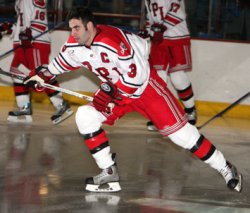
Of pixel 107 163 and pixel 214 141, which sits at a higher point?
pixel 107 163

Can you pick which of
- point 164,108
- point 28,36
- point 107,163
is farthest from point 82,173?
point 28,36

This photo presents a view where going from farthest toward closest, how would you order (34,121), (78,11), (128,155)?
1. (34,121)
2. (128,155)
3. (78,11)

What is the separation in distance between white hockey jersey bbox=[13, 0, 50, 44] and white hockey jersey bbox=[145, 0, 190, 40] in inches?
34.8

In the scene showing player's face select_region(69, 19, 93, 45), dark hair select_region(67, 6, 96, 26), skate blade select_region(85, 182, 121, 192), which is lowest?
skate blade select_region(85, 182, 121, 192)

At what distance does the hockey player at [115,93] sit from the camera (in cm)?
440

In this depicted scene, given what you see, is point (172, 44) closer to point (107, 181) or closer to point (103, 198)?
point (107, 181)

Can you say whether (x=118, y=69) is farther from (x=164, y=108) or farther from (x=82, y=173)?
(x=82, y=173)

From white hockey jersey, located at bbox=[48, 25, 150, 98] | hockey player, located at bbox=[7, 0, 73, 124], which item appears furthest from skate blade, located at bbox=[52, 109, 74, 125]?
white hockey jersey, located at bbox=[48, 25, 150, 98]

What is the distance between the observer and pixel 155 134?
6.66 meters

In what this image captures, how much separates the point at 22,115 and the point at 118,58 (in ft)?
8.87

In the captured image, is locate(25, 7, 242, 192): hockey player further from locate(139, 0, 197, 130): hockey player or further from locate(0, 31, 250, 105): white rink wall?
locate(0, 31, 250, 105): white rink wall

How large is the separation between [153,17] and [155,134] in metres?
0.99

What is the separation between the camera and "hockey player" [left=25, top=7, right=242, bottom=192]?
4.40m

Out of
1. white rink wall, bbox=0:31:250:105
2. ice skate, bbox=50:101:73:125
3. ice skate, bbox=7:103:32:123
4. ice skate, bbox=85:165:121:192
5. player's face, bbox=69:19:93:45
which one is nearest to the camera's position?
player's face, bbox=69:19:93:45
